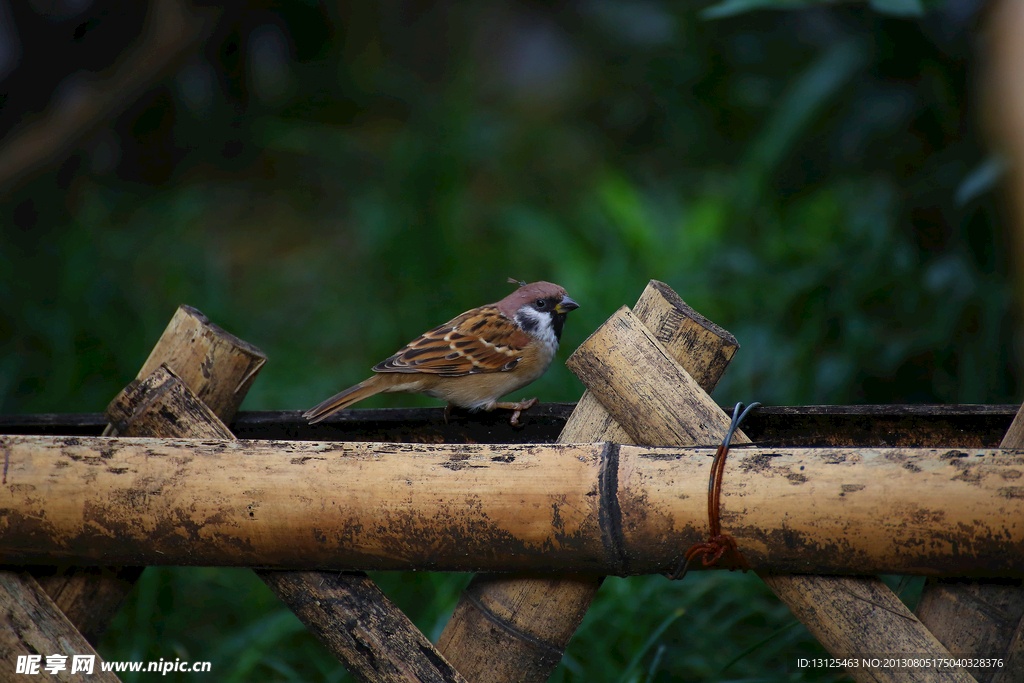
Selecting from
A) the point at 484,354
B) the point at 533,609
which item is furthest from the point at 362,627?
the point at 484,354

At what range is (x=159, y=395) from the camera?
5.16 ft

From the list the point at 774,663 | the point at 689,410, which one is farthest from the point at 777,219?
the point at 689,410

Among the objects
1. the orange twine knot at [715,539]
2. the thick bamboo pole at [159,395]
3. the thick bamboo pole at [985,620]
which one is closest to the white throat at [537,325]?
the thick bamboo pole at [159,395]

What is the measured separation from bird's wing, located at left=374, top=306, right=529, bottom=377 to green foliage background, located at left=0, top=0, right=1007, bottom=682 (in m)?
0.79

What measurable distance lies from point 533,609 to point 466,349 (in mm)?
1242

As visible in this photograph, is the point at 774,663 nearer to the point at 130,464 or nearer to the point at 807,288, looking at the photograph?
the point at 807,288

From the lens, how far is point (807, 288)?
3.04 meters

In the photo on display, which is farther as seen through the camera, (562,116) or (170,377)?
(562,116)

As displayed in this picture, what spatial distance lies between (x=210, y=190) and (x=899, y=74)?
174 inches

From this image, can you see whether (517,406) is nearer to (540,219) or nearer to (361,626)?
(361,626)

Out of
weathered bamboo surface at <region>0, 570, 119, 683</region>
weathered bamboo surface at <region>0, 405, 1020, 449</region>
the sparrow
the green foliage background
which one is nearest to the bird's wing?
the sparrow

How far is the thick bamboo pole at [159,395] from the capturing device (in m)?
1.54

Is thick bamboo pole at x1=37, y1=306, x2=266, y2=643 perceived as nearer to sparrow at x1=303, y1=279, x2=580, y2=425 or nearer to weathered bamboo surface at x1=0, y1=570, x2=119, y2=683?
weathered bamboo surface at x1=0, y1=570, x2=119, y2=683

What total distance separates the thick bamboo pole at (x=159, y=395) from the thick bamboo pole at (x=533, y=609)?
0.67m
